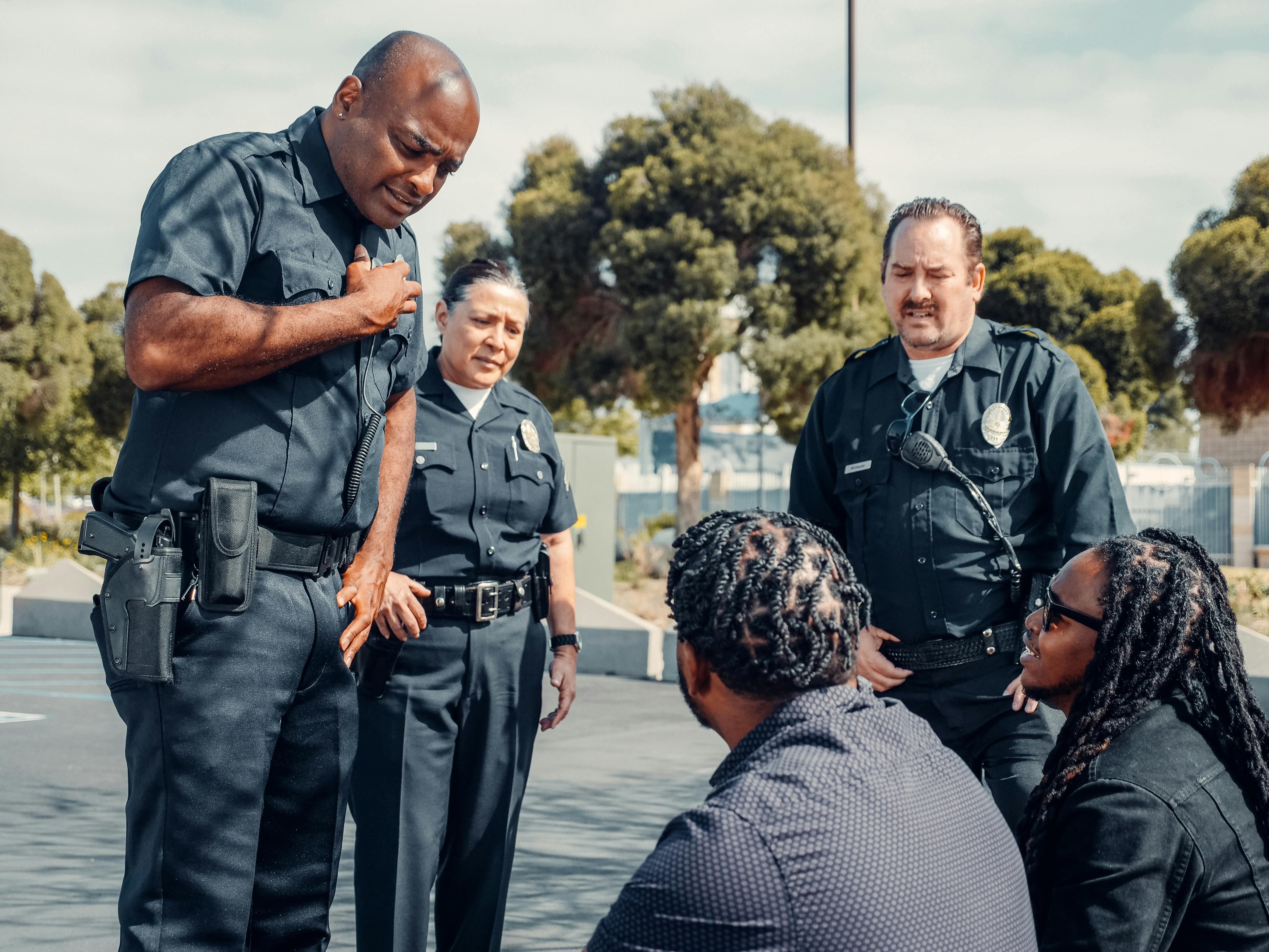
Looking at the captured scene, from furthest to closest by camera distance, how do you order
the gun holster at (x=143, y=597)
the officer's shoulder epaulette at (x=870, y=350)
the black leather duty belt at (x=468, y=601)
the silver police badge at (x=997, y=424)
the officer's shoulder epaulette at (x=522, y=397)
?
1. the officer's shoulder epaulette at (x=522, y=397)
2. the officer's shoulder epaulette at (x=870, y=350)
3. the black leather duty belt at (x=468, y=601)
4. the silver police badge at (x=997, y=424)
5. the gun holster at (x=143, y=597)

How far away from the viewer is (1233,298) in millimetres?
17469

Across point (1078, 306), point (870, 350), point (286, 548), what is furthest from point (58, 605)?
point (1078, 306)

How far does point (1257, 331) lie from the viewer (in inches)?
690

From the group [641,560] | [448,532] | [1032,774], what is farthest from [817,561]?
[641,560]

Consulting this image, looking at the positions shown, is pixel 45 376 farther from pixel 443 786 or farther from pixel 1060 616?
pixel 1060 616

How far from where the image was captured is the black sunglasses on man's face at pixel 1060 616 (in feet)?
7.86

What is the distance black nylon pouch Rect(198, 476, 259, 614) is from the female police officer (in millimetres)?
944

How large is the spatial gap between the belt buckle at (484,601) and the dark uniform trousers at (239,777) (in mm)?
947

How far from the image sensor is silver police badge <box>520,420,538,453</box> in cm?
369

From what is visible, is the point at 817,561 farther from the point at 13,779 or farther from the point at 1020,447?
the point at 13,779

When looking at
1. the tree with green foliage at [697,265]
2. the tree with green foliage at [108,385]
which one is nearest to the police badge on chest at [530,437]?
the tree with green foliage at [697,265]

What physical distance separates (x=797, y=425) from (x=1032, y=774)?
58.0ft

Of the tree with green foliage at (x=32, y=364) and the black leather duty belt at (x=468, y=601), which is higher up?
the tree with green foliage at (x=32, y=364)

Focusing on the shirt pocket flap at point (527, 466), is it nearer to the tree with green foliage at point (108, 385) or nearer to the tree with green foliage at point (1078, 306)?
the tree with green foliage at point (108, 385)
